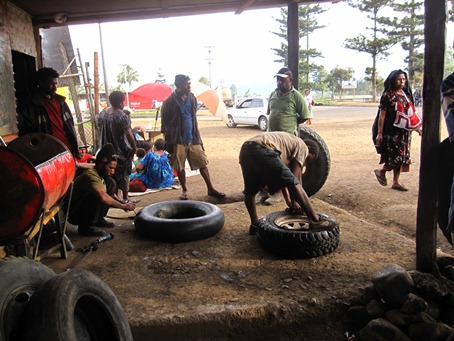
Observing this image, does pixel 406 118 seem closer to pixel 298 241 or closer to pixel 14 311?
pixel 298 241

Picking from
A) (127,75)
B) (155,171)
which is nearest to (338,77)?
(127,75)

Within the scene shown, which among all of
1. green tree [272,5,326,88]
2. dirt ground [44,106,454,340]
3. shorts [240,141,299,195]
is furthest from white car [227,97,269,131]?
green tree [272,5,326,88]

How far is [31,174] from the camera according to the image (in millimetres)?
2355

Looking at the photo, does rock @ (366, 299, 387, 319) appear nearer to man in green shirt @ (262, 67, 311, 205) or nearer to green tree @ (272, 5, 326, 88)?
man in green shirt @ (262, 67, 311, 205)

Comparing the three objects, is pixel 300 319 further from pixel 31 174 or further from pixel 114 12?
pixel 114 12

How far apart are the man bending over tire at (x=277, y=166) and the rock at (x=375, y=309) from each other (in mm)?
1105

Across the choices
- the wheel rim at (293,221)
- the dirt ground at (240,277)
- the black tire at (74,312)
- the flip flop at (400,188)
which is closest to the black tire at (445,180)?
the dirt ground at (240,277)

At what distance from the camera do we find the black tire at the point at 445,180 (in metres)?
2.93

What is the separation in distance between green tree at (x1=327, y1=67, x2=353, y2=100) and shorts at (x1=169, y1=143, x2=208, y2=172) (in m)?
53.2

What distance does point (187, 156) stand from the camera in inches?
249

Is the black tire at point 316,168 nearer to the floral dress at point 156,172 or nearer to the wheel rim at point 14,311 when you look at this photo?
the floral dress at point 156,172

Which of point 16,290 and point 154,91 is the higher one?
point 154,91

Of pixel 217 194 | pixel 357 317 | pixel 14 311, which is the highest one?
pixel 14 311

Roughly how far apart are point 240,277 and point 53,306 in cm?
178
